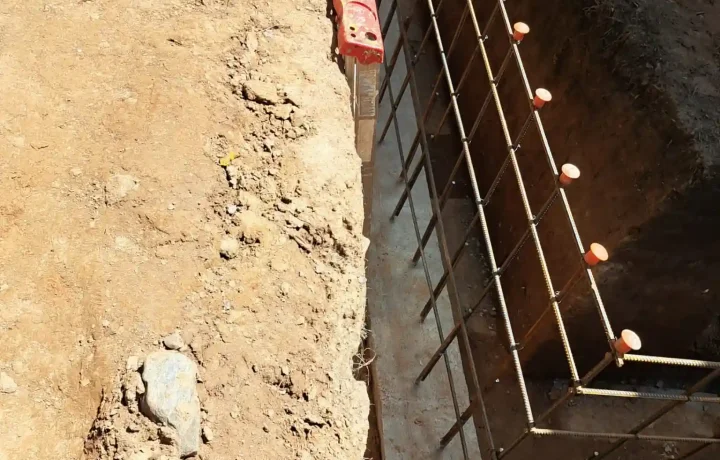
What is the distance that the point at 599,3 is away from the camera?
2.37 meters

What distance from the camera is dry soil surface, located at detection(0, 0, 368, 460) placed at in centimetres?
139

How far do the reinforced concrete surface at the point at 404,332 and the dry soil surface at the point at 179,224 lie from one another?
0.97 m

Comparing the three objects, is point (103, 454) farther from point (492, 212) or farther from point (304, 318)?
point (492, 212)

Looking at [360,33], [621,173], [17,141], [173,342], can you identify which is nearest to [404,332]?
[621,173]

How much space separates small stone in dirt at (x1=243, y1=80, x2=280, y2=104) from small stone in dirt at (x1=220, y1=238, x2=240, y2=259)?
18.9 inches

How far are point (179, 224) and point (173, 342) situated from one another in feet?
1.05

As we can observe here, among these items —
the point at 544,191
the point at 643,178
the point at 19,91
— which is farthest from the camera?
the point at 544,191

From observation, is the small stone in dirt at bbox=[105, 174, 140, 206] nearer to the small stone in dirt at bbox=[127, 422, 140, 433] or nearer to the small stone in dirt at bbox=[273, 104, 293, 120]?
the small stone in dirt at bbox=[273, 104, 293, 120]

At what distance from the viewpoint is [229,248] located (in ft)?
5.22

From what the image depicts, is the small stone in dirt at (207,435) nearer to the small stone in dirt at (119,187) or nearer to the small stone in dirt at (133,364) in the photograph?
the small stone in dirt at (133,364)

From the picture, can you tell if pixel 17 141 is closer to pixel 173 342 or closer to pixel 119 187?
pixel 119 187

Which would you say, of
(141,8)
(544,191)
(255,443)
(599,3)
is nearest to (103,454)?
(255,443)

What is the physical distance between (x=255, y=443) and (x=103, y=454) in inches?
12.2

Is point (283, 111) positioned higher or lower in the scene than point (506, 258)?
higher
